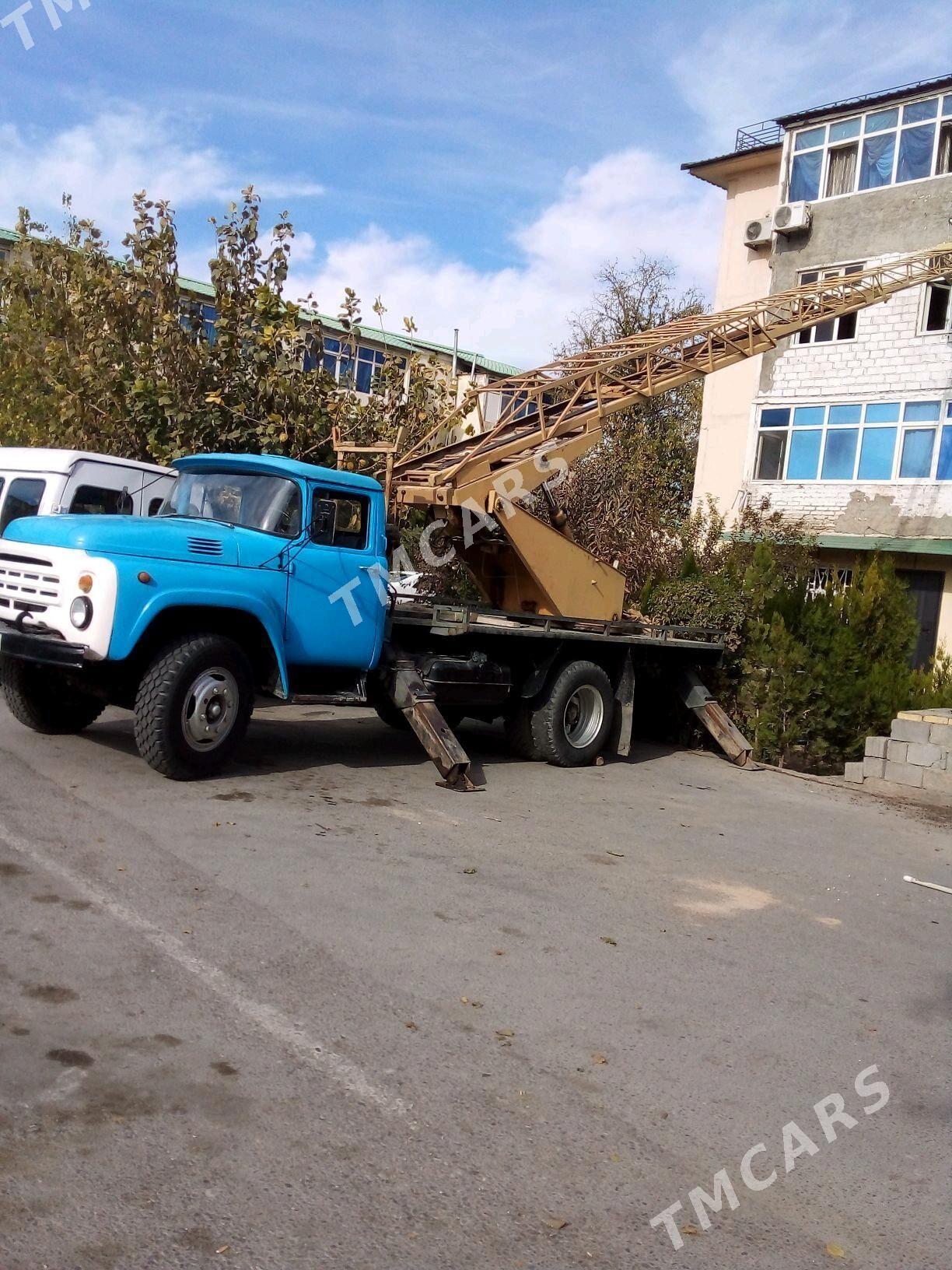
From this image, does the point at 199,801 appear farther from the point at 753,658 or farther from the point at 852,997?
the point at 753,658

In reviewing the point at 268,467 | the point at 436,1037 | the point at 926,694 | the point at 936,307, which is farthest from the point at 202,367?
the point at 936,307

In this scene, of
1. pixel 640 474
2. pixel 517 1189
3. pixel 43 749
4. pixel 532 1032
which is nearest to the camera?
pixel 517 1189

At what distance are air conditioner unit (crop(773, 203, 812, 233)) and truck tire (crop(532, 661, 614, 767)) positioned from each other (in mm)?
16293

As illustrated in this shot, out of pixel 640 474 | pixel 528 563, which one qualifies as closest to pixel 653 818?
pixel 528 563

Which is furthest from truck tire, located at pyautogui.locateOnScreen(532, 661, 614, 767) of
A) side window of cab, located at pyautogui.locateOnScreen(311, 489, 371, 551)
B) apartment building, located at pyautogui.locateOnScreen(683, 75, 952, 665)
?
apartment building, located at pyautogui.locateOnScreen(683, 75, 952, 665)

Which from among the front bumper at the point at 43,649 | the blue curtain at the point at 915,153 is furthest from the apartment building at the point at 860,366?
the front bumper at the point at 43,649

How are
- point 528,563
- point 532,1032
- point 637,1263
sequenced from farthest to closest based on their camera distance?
point 528,563, point 532,1032, point 637,1263

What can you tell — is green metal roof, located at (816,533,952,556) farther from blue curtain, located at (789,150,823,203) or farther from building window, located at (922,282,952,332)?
blue curtain, located at (789,150,823,203)

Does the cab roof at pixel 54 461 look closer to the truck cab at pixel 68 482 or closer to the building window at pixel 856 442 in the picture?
the truck cab at pixel 68 482

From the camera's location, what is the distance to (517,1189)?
138 inches

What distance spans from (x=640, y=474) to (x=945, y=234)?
7.39 m

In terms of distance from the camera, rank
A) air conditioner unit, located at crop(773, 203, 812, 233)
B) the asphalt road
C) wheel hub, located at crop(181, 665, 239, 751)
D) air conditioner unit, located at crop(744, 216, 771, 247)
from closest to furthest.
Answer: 1. the asphalt road
2. wheel hub, located at crop(181, 665, 239, 751)
3. air conditioner unit, located at crop(773, 203, 812, 233)
4. air conditioner unit, located at crop(744, 216, 771, 247)

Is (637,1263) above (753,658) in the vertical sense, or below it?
below

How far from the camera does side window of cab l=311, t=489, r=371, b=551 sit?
30.5 feet
